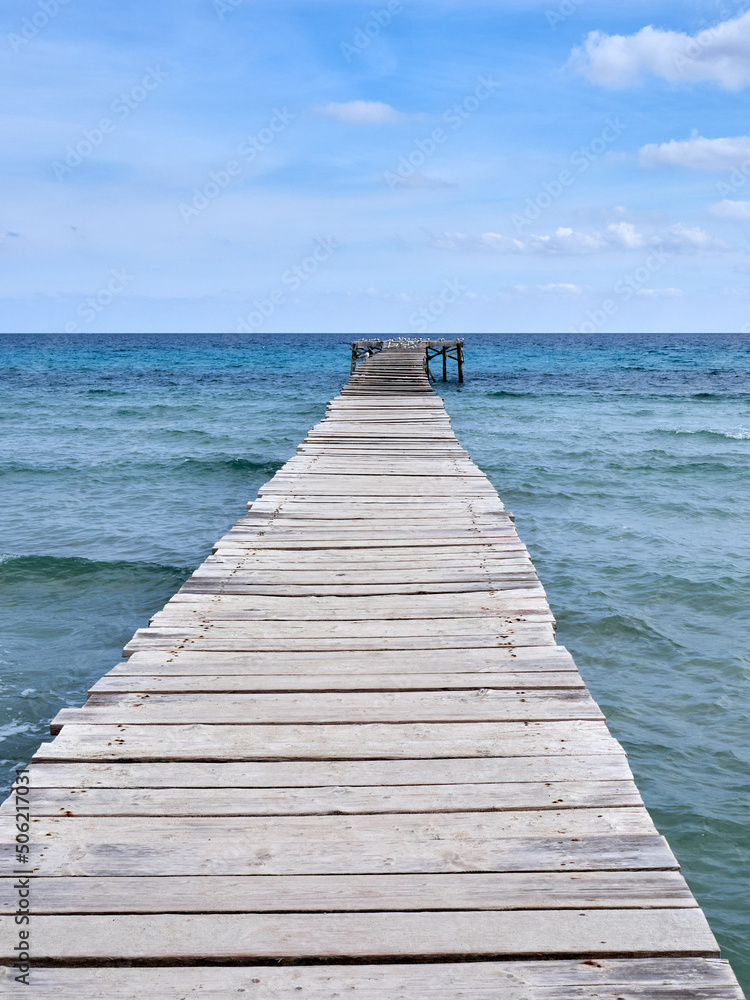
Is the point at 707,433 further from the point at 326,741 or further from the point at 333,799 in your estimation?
the point at 333,799

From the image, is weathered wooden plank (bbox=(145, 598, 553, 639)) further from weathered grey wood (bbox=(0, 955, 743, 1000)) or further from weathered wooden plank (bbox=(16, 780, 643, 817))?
weathered grey wood (bbox=(0, 955, 743, 1000))

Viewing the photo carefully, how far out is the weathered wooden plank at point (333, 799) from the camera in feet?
8.94

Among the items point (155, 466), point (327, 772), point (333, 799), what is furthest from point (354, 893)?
point (155, 466)

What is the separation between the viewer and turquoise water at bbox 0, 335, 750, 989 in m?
5.22

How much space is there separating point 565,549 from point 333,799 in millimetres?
7516

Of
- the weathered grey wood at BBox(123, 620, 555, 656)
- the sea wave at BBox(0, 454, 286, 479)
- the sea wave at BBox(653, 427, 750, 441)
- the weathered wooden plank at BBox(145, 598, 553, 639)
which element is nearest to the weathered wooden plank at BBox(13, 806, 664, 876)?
the weathered grey wood at BBox(123, 620, 555, 656)

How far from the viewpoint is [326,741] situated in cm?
316

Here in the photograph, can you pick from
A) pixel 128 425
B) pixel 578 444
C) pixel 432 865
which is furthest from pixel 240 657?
pixel 128 425

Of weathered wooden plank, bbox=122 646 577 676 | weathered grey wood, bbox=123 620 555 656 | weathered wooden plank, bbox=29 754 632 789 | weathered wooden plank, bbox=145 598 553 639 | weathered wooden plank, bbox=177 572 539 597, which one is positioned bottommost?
weathered wooden plank, bbox=29 754 632 789

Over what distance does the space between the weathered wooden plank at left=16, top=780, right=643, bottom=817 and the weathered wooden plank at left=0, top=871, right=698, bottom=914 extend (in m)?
0.32

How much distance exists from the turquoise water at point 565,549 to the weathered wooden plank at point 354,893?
1.80 meters

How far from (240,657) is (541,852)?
1.92 meters

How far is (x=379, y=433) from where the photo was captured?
11.5 meters

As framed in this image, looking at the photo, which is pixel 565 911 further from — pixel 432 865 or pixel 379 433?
pixel 379 433
